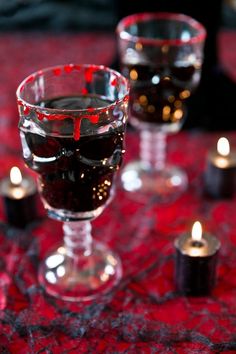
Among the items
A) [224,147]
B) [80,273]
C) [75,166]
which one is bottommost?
[80,273]

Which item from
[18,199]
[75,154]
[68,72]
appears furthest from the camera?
[18,199]

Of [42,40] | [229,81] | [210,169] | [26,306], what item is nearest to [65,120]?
[26,306]

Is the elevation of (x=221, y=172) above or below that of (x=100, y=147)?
below

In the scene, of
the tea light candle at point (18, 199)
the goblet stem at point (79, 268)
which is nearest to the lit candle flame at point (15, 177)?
the tea light candle at point (18, 199)

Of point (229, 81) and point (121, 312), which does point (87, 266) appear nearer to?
point (121, 312)

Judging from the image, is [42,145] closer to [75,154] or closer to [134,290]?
[75,154]

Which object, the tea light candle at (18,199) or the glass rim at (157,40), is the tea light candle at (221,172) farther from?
the tea light candle at (18,199)

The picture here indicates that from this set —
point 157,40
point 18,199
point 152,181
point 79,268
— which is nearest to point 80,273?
point 79,268
